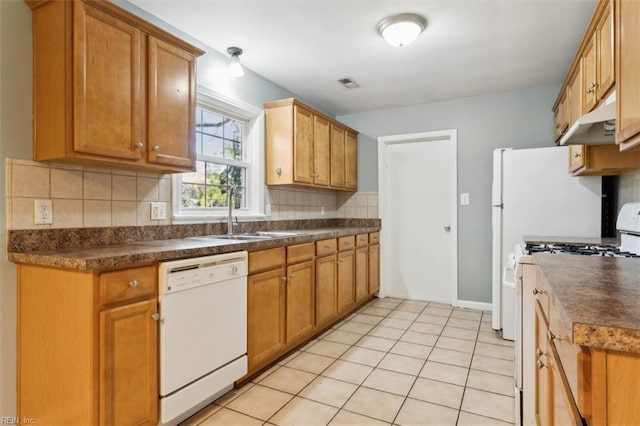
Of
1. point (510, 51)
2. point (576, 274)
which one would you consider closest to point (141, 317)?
point (576, 274)

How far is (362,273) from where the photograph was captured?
3.90 metres

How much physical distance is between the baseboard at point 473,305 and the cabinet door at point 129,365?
3297mm

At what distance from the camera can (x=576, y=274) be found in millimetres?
1142

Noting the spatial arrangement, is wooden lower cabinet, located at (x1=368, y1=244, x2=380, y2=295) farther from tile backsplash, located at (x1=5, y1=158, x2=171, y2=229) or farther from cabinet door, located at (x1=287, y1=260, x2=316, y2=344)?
tile backsplash, located at (x1=5, y1=158, x2=171, y2=229)

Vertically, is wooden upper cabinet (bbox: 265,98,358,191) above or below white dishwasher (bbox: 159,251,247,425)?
above

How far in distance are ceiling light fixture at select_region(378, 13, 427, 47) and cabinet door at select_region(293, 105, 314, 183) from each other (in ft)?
3.75

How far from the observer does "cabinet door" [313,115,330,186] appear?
3625 mm

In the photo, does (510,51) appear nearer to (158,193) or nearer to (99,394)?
(158,193)

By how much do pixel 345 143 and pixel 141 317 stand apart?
314 cm

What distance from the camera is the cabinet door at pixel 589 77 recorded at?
2.08 m

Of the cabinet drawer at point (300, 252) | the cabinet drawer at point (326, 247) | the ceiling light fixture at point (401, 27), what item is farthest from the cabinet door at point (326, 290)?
the ceiling light fixture at point (401, 27)

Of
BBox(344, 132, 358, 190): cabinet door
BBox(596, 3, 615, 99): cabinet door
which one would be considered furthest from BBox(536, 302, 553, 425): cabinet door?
BBox(344, 132, 358, 190): cabinet door

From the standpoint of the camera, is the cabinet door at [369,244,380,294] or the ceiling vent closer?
the ceiling vent

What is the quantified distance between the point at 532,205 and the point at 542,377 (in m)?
2.10
